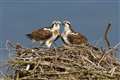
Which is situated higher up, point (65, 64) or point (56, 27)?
point (56, 27)

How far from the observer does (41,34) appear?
27.7ft

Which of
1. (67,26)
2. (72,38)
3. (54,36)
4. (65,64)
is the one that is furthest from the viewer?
(67,26)

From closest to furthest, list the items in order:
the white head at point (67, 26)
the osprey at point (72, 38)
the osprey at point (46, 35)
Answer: the osprey at point (72, 38), the osprey at point (46, 35), the white head at point (67, 26)

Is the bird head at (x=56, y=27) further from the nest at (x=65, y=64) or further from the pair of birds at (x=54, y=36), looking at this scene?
the nest at (x=65, y=64)

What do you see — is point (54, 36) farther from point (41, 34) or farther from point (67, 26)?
point (67, 26)

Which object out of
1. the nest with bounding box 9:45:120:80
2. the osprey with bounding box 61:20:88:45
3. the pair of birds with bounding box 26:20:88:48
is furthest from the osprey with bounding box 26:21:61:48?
the nest with bounding box 9:45:120:80

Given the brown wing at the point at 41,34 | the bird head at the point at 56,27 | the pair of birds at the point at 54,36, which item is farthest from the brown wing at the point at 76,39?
the brown wing at the point at 41,34

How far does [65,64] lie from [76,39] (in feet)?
4.94

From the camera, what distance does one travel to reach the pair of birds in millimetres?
8305

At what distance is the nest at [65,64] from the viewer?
6617 millimetres

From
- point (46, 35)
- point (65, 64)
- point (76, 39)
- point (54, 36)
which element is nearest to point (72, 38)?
point (76, 39)

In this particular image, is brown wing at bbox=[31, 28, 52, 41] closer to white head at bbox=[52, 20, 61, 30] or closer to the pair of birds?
the pair of birds

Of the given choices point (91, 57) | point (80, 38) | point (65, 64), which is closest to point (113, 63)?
point (91, 57)

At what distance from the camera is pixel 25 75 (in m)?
6.77
